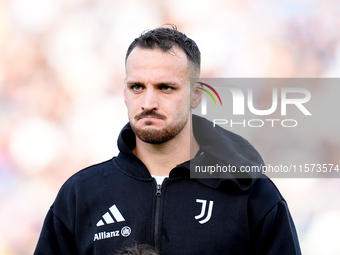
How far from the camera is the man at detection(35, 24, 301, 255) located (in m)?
1.45

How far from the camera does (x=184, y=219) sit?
4.84 ft

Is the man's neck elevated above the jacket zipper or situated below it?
above

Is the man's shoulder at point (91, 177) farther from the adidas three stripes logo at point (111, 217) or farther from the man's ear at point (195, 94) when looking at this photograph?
the man's ear at point (195, 94)

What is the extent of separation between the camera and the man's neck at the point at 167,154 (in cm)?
157

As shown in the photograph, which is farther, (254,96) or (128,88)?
(254,96)

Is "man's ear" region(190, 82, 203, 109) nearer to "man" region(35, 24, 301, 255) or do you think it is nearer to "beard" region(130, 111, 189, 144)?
"man" region(35, 24, 301, 255)

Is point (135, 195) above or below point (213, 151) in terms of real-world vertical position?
below

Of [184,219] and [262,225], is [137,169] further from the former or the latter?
[262,225]

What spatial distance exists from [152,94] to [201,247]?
549mm

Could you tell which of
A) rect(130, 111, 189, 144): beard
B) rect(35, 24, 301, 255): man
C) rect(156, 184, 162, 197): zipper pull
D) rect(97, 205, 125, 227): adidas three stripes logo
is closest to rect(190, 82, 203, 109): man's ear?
rect(35, 24, 301, 255): man

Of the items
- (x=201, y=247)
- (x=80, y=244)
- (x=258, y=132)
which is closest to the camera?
(x=201, y=247)

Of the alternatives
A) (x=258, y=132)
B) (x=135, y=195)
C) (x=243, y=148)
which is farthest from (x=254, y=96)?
(x=135, y=195)

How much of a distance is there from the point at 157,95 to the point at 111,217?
0.47 m

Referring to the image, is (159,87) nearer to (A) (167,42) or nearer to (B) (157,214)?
(A) (167,42)
